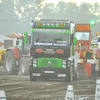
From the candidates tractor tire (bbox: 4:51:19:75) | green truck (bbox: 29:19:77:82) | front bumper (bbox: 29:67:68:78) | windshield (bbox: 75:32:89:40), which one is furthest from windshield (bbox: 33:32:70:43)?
windshield (bbox: 75:32:89:40)

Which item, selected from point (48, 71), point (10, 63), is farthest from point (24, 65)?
point (48, 71)

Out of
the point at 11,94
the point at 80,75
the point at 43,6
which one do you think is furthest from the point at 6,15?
the point at 11,94

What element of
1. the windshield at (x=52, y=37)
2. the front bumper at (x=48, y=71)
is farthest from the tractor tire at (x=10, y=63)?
the front bumper at (x=48, y=71)

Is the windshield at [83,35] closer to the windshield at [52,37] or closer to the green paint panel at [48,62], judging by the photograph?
the windshield at [52,37]

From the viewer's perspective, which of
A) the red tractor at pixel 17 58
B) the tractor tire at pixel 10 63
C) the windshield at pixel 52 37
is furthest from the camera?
the tractor tire at pixel 10 63

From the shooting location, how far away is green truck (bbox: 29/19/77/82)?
52.0ft

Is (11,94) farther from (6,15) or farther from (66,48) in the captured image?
(6,15)

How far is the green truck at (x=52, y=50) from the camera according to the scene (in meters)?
15.8

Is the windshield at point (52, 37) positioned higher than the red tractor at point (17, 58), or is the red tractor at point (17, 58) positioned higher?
the windshield at point (52, 37)

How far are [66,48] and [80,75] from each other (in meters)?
2.37

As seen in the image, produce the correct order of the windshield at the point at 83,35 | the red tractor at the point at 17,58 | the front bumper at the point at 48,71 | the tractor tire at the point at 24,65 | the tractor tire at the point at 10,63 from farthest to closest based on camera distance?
the windshield at the point at 83,35, the tractor tire at the point at 10,63, the red tractor at the point at 17,58, the tractor tire at the point at 24,65, the front bumper at the point at 48,71

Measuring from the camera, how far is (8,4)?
66750mm

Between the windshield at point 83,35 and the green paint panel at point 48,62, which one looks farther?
the windshield at point 83,35

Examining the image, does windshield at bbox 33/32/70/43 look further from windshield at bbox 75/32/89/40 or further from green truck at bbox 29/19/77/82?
windshield at bbox 75/32/89/40
